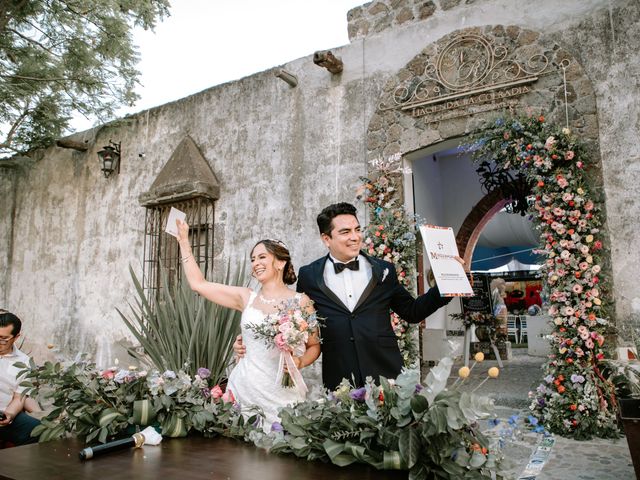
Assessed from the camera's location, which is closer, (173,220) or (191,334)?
(173,220)

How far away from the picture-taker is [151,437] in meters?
1.76

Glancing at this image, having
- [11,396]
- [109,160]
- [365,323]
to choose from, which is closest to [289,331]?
[365,323]

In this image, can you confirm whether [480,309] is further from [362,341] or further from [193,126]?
[362,341]

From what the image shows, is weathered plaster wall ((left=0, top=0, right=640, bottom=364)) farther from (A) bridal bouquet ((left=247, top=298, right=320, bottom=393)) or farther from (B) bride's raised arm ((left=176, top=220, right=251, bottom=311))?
(A) bridal bouquet ((left=247, top=298, right=320, bottom=393))

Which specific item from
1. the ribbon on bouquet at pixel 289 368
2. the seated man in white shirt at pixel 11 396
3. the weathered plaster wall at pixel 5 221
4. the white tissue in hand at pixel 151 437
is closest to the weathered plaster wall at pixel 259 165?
the weathered plaster wall at pixel 5 221

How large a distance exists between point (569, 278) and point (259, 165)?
4038 mm

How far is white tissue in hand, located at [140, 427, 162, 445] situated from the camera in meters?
1.75

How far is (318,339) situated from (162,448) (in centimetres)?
109

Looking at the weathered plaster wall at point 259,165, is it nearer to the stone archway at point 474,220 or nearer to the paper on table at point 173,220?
the paper on table at point 173,220

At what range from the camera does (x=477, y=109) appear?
520cm

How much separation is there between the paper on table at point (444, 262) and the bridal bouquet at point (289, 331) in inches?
24.5

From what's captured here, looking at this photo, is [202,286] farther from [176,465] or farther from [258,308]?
[176,465]

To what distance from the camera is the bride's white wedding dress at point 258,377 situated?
2.87 m

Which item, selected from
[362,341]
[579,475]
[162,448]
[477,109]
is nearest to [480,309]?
[477,109]
